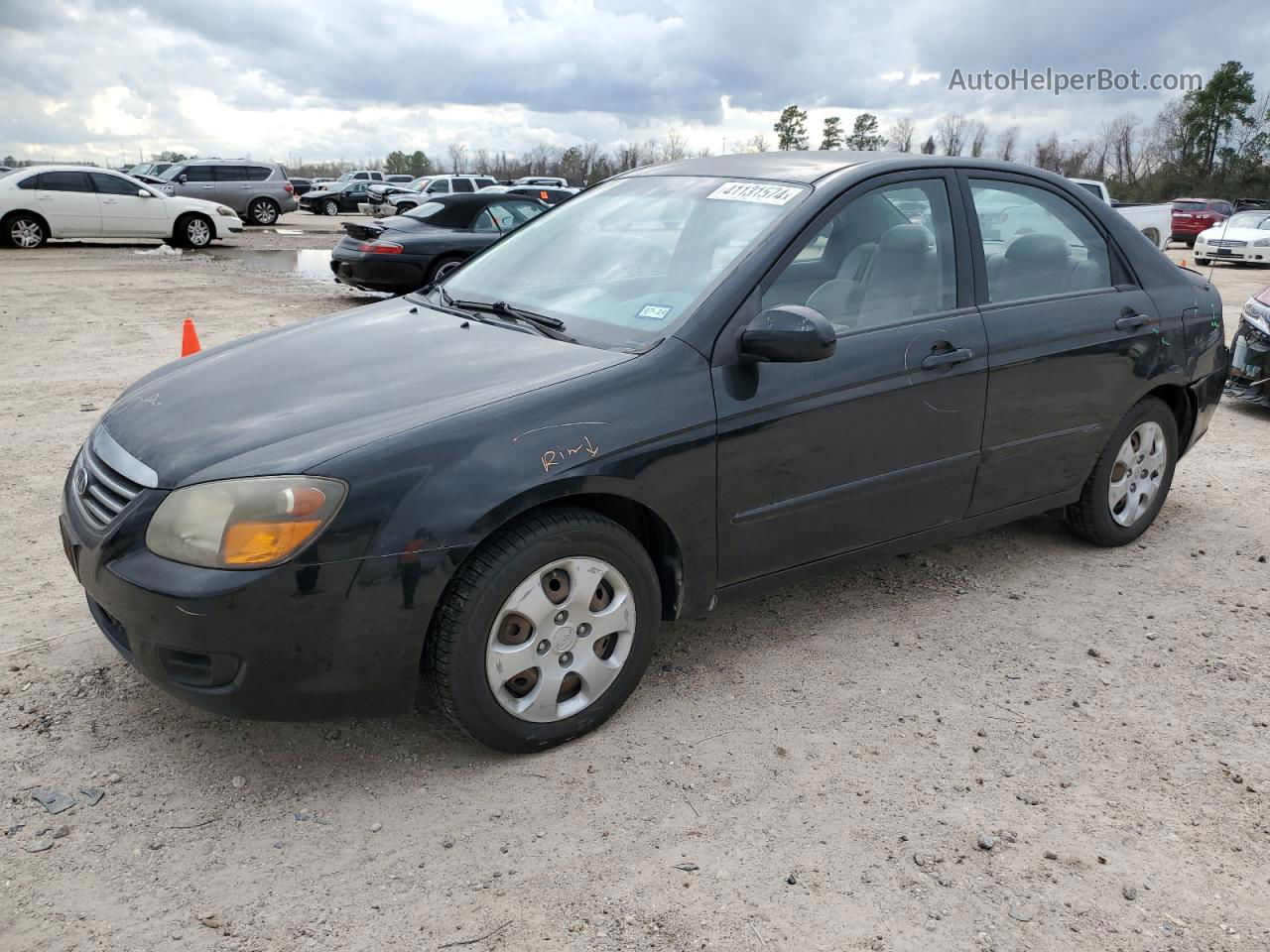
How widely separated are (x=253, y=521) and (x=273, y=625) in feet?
0.85

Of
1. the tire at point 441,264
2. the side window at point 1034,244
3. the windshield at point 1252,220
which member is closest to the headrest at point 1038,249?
the side window at point 1034,244

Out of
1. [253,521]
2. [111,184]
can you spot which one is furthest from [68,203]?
[253,521]

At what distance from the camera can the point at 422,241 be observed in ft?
38.3

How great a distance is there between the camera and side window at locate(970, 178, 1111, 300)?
392 centimetres

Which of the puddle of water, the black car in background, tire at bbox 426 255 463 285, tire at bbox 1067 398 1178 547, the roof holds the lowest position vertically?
tire at bbox 1067 398 1178 547

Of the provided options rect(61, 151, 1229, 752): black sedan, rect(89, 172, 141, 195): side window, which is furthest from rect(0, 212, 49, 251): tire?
rect(61, 151, 1229, 752): black sedan

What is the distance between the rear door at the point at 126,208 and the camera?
1948 cm

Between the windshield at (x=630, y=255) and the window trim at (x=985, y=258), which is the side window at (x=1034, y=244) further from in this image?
the windshield at (x=630, y=255)

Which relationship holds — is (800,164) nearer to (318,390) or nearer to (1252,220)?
(318,390)

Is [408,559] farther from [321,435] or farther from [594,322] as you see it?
[594,322]

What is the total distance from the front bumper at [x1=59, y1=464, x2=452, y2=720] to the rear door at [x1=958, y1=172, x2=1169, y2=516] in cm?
231

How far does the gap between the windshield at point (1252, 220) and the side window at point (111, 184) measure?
77.6 feet

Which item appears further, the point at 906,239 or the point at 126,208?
the point at 126,208

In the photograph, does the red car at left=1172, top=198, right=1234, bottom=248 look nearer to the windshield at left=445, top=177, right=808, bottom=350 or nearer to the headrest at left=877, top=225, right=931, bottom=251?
the headrest at left=877, top=225, right=931, bottom=251
